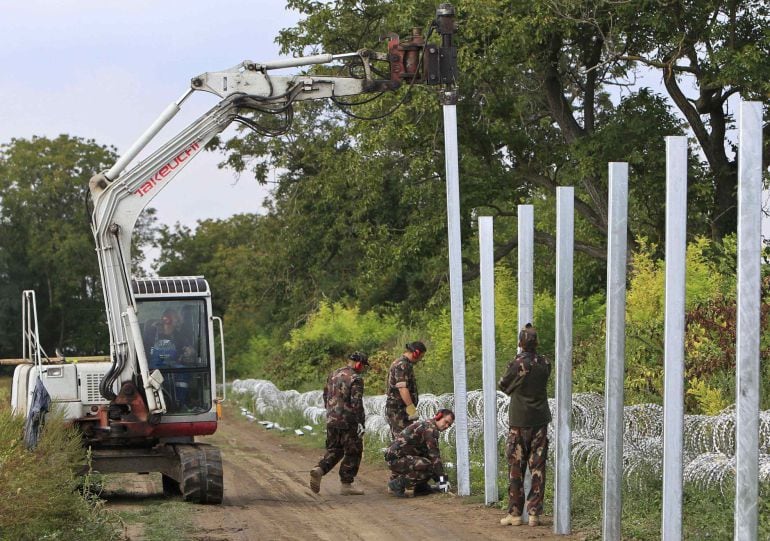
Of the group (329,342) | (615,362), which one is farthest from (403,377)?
(329,342)

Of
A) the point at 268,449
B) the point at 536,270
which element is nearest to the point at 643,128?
the point at 536,270

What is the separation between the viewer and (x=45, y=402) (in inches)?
625

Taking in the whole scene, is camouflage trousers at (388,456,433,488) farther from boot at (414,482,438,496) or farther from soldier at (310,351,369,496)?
soldier at (310,351,369,496)

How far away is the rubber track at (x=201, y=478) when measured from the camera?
642 inches

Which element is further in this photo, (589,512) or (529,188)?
(529,188)

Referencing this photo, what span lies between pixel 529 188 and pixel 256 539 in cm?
2127

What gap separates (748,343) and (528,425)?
463 cm

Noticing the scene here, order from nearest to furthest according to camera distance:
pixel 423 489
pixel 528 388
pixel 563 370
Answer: pixel 563 370, pixel 528 388, pixel 423 489

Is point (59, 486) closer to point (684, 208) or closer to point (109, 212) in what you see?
point (109, 212)

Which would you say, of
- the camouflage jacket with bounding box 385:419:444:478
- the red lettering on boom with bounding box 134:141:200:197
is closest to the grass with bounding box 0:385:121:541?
the red lettering on boom with bounding box 134:141:200:197

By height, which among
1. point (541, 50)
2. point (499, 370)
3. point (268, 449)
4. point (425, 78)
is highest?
point (541, 50)

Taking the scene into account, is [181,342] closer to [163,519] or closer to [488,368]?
[163,519]

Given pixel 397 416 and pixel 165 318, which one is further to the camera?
pixel 397 416

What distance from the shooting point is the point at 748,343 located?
31.3ft
